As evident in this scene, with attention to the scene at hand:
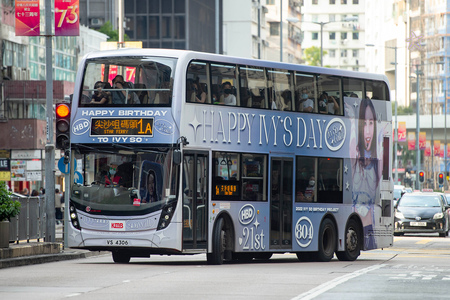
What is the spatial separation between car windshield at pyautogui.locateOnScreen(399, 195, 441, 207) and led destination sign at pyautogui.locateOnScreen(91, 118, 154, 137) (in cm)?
2176

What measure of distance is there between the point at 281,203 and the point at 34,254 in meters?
5.25

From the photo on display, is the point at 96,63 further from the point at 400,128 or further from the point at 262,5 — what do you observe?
the point at 262,5

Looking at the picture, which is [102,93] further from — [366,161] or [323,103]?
[366,161]

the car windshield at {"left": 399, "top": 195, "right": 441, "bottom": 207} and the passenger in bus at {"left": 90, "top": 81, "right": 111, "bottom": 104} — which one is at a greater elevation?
the passenger in bus at {"left": 90, "top": 81, "right": 111, "bottom": 104}

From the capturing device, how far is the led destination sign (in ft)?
66.8

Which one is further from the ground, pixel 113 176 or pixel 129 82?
pixel 129 82

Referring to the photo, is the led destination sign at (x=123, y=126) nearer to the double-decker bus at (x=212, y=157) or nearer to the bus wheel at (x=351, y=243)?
the double-decker bus at (x=212, y=157)

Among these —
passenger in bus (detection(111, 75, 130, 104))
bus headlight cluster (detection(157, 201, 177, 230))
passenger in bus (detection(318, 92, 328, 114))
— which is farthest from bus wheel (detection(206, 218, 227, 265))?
passenger in bus (detection(318, 92, 328, 114))

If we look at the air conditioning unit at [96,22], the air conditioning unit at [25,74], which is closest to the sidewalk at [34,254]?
the air conditioning unit at [25,74]

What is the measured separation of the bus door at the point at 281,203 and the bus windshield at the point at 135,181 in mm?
2937

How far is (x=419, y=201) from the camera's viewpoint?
41219 mm

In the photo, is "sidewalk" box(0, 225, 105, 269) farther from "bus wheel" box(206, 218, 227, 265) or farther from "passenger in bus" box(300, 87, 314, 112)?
"passenger in bus" box(300, 87, 314, 112)

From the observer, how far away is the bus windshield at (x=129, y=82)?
67.1 ft

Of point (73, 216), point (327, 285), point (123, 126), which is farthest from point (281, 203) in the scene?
point (327, 285)
